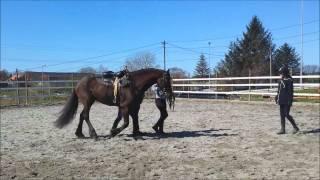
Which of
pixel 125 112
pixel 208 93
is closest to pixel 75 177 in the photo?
pixel 125 112

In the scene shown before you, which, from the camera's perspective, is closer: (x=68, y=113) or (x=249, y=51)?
(x=68, y=113)

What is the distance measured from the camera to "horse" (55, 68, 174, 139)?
34.0 ft

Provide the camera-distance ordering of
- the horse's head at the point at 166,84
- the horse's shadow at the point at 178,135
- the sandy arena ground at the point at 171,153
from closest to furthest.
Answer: the sandy arena ground at the point at 171,153
the horse's head at the point at 166,84
the horse's shadow at the point at 178,135

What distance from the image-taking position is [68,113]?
10883 mm

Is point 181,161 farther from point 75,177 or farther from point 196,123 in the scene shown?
point 196,123

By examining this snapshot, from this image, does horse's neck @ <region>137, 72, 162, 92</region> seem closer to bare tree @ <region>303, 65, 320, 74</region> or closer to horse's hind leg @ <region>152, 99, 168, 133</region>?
horse's hind leg @ <region>152, 99, 168, 133</region>

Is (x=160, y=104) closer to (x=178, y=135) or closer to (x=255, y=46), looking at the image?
(x=178, y=135)

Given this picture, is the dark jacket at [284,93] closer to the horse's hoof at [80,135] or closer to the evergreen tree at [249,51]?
the horse's hoof at [80,135]

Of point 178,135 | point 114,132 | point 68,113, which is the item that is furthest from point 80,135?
point 178,135

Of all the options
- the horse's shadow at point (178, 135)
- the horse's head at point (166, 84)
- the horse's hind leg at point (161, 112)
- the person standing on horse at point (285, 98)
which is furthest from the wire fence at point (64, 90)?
the horse's head at point (166, 84)

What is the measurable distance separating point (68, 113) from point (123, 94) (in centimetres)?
147

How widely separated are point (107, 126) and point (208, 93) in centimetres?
1290

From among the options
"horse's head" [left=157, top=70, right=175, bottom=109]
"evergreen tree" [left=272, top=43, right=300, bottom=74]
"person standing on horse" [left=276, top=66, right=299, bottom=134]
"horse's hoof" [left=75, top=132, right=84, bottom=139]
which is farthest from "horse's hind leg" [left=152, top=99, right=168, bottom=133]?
"evergreen tree" [left=272, top=43, right=300, bottom=74]

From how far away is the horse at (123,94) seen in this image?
10.4 meters
